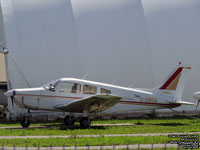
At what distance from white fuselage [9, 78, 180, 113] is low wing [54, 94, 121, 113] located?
0.42 m

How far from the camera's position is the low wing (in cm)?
1548

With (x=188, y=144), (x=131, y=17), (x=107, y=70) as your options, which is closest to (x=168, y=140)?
(x=188, y=144)

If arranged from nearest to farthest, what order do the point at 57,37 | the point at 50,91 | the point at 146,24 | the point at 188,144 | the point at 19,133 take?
the point at 188,144
the point at 19,133
the point at 50,91
the point at 57,37
the point at 146,24

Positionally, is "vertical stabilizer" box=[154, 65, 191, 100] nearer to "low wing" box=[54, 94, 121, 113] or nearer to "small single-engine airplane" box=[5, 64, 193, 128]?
"small single-engine airplane" box=[5, 64, 193, 128]

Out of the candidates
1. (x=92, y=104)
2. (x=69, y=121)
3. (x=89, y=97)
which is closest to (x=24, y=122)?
(x=69, y=121)

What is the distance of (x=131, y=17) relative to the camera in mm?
23453

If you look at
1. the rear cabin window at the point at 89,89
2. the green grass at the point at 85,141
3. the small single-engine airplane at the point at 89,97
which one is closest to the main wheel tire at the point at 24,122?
the small single-engine airplane at the point at 89,97

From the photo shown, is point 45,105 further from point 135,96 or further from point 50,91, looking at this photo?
point 135,96

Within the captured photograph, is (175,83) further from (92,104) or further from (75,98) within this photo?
(75,98)

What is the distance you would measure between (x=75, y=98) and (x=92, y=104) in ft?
3.23

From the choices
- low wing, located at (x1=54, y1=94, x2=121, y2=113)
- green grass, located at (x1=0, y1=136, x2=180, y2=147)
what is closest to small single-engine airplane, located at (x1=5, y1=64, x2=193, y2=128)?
low wing, located at (x1=54, y1=94, x2=121, y2=113)

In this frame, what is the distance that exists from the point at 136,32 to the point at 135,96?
6.64 m

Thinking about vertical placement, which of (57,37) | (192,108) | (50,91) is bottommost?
(192,108)

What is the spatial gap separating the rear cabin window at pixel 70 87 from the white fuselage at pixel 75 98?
3.5 inches
